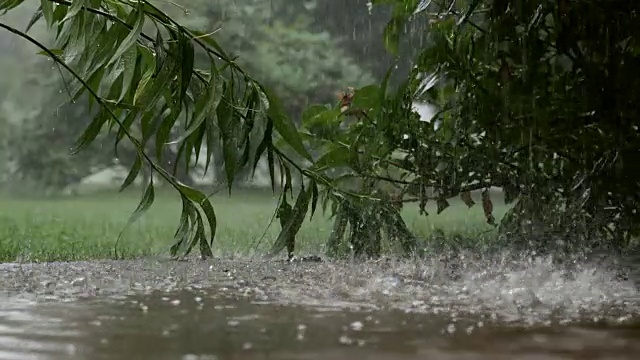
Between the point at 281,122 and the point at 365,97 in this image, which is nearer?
the point at 281,122

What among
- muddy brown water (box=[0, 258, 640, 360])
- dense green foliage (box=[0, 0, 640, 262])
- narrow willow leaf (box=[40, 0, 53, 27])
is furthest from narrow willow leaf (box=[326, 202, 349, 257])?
narrow willow leaf (box=[40, 0, 53, 27])

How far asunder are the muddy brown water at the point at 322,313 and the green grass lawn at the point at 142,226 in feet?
0.79

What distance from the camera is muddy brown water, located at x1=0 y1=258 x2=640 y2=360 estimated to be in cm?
31

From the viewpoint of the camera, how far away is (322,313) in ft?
1.33

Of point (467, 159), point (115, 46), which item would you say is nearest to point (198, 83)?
point (115, 46)

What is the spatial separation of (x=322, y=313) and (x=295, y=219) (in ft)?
1.44

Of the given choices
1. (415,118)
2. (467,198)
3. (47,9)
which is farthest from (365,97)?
(47,9)

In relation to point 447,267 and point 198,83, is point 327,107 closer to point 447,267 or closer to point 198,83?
point 198,83

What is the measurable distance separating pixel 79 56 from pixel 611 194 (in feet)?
1.76

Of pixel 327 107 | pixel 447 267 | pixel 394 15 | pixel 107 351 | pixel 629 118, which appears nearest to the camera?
pixel 107 351

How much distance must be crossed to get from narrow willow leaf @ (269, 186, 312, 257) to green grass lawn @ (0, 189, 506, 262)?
0.04 metres

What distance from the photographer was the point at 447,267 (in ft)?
2.20

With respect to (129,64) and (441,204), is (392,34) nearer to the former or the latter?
(441,204)

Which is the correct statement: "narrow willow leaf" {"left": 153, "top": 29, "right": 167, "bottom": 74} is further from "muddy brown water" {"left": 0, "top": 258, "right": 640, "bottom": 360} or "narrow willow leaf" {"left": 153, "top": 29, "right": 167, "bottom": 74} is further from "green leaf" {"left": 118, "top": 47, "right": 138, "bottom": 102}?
"muddy brown water" {"left": 0, "top": 258, "right": 640, "bottom": 360}
